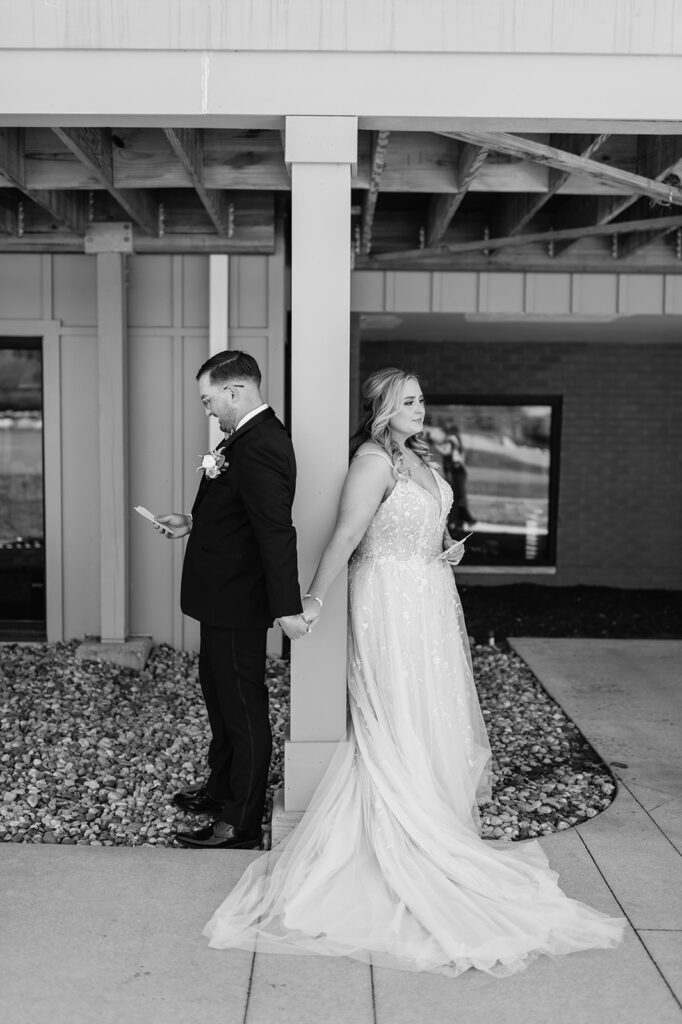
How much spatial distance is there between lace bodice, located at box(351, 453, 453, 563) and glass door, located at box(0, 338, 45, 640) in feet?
13.4

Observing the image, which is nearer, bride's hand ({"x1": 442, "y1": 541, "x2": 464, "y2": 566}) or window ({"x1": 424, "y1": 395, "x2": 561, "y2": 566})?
bride's hand ({"x1": 442, "y1": 541, "x2": 464, "y2": 566})

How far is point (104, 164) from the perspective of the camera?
469 cm

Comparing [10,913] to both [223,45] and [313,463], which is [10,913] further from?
[223,45]

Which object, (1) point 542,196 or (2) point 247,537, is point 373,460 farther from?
(1) point 542,196

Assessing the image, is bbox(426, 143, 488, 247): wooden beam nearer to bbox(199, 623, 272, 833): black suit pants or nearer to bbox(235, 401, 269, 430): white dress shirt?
bbox(235, 401, 269, 430): white dress shirt

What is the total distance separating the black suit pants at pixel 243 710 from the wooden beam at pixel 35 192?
2.58 meters

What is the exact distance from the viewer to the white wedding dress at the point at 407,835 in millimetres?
2951

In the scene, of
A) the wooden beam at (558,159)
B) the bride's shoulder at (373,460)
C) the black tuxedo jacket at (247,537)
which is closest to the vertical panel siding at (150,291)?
the wooden beam at (558,159)

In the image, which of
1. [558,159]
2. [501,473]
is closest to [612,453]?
[501,473]

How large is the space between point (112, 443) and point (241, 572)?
10.7 feet

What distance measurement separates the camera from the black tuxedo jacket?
10.9 ft

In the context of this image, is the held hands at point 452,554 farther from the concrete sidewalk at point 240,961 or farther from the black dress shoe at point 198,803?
the black dress shoe at point 198,803

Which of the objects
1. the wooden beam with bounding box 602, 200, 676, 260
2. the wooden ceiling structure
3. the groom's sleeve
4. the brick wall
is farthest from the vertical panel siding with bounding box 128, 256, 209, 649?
the brick wall

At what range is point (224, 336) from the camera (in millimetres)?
6480
